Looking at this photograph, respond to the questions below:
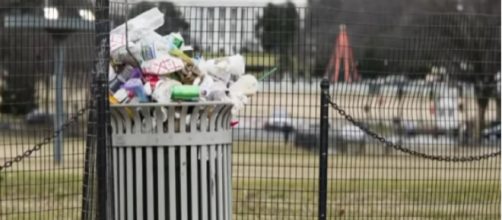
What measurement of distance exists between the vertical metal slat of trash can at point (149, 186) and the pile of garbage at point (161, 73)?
1.07ft

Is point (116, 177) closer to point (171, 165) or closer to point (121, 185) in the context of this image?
point (121, 185)

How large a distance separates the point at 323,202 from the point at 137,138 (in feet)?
5.87

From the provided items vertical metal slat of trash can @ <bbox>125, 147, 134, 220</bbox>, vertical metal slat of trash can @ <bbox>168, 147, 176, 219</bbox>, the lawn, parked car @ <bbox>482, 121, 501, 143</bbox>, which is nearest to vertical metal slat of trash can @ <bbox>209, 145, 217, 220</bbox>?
vertical metal slat of trash can @ <bbox>168, 147, 176, 219</bbox>

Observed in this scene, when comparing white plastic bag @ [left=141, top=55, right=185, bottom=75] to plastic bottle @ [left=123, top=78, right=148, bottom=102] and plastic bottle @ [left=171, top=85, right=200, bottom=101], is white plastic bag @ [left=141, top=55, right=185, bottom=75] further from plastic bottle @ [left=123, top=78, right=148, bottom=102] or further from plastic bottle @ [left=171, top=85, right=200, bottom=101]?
plastic bottle @ [left=171, top=85, right=200, bottom=101]

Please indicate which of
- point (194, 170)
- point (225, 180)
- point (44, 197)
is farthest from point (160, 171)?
point (44, 197)

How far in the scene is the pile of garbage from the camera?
5.65 m

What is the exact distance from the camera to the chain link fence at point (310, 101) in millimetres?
6957

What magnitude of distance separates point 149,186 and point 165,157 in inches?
7.9

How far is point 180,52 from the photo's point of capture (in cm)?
594

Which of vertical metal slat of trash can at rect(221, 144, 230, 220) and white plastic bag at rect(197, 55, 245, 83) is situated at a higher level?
white plastic bag at rect(197, 55, 245, 83)

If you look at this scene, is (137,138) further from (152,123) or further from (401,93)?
(401,93)

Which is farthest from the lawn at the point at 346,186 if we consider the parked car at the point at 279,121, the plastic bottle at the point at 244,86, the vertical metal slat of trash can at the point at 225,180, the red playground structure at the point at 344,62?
the vertical metal slat of trash can at the point at 225,180

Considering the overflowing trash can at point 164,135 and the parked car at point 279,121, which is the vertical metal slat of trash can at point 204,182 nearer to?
the overflowing trash can at point 164,135

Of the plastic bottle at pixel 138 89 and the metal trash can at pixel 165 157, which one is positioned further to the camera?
the plastic bottle at pixel 138 89
